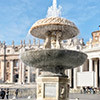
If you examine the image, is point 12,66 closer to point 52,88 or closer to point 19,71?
point 19,71

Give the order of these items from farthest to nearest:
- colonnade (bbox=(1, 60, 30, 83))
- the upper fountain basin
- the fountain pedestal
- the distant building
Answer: the distant building, colonnade (bbox=(1, 60, 30, 83)), the upper fountain basin, the fountain pedestal

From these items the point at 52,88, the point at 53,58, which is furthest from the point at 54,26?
the point at 52,88

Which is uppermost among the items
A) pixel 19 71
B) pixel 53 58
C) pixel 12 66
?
pixel 53 58

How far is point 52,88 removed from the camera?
35.4 feet

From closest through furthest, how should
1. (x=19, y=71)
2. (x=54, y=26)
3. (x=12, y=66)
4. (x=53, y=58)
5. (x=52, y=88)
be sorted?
(x=53, y=58)
(x=52, y=88)
(x=54, y=26)
(x=19, y=71)
(x=12, y=66)

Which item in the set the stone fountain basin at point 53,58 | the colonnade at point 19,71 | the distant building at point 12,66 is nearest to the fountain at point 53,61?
the stone fountain basin at point 53,58

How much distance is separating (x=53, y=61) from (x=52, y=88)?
1.34 metres

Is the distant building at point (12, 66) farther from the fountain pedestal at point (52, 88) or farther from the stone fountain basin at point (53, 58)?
the fountain pedestal at point (52, 88)

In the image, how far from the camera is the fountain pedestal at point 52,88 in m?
10.8

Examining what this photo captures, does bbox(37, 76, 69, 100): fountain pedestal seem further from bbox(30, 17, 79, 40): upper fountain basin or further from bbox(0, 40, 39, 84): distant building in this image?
bbox(0, 40, 39, 84): distant building

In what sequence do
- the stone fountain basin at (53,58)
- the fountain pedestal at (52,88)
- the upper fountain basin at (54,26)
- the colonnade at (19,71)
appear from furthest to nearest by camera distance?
the colonnade at (19,71) < the upper fountain basin at (54,26) < the fountain pedestal at (52,88) < the stone fountain basin at (53,58)

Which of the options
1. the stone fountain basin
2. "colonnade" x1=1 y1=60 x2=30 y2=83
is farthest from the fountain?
"colonnade" x1=1 y1=60 x2=30 y2=83

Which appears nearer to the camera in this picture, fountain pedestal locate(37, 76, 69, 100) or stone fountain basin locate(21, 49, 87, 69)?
stone fountain basin locate(21, 49, 87, 69)

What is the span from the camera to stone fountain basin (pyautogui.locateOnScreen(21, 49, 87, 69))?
1053 centimetres
